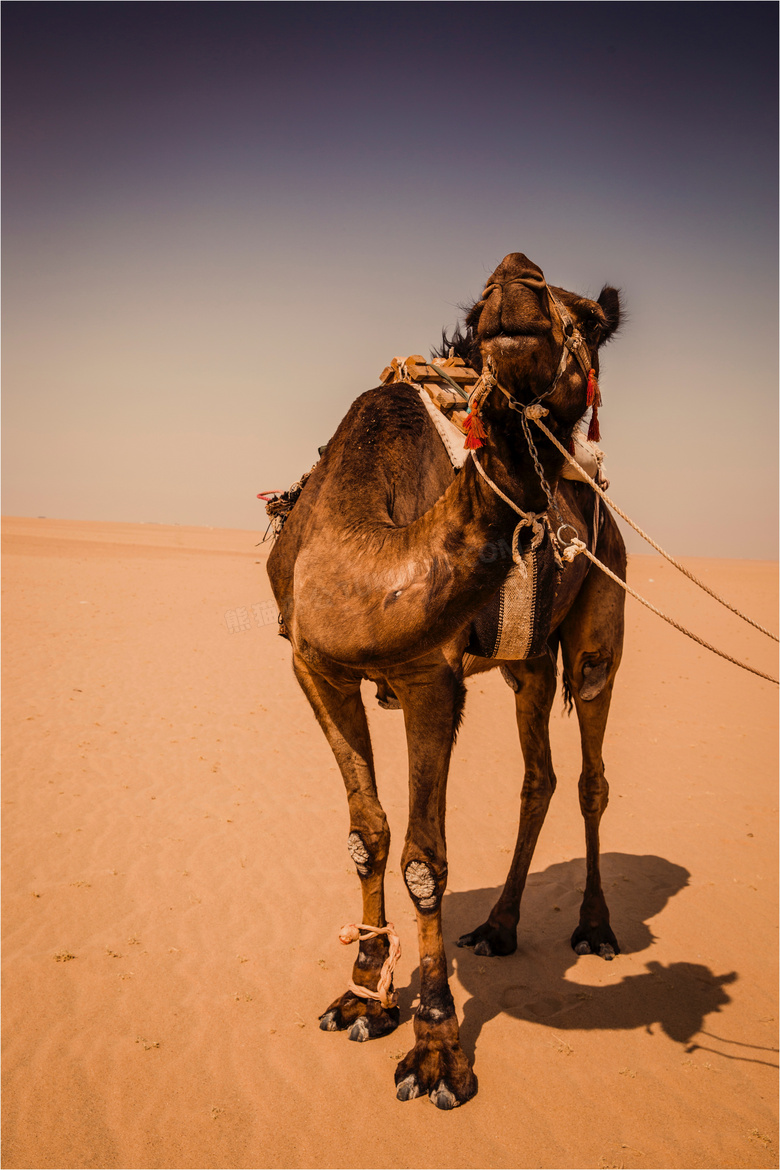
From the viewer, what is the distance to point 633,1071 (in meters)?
3.97

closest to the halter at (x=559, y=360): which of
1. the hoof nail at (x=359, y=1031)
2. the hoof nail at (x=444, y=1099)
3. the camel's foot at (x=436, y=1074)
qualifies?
the camel's foot at (x=436, y=1074)

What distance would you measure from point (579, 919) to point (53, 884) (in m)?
4.20

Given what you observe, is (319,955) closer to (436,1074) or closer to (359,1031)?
(359,1031)

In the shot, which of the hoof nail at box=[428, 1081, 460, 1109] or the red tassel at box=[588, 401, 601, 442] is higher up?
the red tassel at box=[588, 401, 601, 442]

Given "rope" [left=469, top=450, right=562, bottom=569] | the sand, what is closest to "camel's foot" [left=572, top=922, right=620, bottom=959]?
the sand

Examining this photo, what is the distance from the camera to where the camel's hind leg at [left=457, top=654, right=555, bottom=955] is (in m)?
5.09

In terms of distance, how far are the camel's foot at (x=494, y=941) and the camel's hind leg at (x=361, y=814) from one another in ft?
3.45

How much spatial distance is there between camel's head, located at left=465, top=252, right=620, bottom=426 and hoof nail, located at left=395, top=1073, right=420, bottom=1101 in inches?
131

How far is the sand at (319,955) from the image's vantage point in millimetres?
3539

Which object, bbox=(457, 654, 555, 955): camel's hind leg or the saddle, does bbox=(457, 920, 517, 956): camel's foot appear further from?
the saddle

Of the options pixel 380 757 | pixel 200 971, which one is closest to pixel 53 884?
pixel 200 971

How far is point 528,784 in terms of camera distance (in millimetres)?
5277

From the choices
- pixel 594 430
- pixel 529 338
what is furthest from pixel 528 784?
pixel 529 338

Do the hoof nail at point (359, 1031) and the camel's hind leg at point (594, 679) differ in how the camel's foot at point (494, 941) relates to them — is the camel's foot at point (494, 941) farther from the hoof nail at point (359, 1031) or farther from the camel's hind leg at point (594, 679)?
the hoof nail at point (359, 1031)
